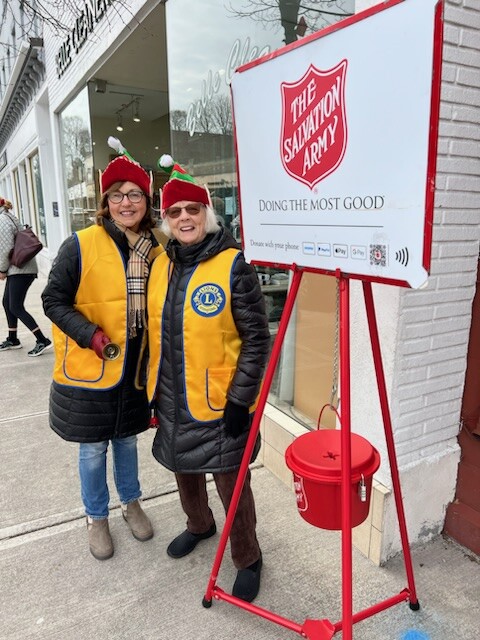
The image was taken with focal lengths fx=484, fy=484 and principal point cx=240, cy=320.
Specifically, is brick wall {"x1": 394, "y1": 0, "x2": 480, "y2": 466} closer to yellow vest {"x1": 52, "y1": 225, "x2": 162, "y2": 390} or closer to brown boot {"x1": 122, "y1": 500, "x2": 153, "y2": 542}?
yellow vest {"x1": 52, "y1": 225, "x2": 162, "y2": 390}

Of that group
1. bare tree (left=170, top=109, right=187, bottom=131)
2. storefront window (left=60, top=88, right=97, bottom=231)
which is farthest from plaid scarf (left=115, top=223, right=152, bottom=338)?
storefront window (left=60, top=88, right=97, bottom=231)

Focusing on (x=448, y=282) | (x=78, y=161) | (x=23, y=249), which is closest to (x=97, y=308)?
(x=448, y=282)

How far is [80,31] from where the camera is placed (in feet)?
22.3

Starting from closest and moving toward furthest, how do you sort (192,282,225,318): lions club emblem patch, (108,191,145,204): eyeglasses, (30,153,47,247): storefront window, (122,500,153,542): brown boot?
(192,282,225,318): lions club emblem patch < (108,191,145,204): eyeglasses < (122,500,153,542): brown boot < (30,153,47,247): storefront window

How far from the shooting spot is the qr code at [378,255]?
1.31m

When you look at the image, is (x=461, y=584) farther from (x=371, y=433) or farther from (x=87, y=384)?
(x=87, y=384)

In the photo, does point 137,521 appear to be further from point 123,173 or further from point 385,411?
point 123,173

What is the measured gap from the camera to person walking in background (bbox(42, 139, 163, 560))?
6.99ft

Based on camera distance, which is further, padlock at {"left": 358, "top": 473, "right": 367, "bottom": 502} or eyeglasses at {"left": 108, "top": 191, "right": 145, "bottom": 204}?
eyeglasses at {"left": 108, "top": 191, "right": 145, "bottom": 204}

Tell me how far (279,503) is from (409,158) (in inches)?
87.0

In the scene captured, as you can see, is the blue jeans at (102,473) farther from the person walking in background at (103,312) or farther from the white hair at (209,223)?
the white hair at (209,223)

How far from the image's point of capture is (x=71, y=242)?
2148 mm

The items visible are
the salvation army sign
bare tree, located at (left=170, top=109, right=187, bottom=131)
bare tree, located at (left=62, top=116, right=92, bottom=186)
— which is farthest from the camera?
bare tree, located at (left=62, top=116, right=92, bottom=186)

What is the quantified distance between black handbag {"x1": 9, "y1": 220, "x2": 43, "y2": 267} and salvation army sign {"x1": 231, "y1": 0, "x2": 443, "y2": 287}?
4.43m
